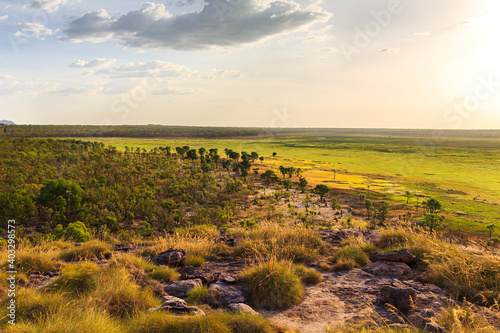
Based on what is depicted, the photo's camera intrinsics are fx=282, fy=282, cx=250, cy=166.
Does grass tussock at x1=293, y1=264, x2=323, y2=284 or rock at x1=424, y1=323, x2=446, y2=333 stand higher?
rock at x1=424, y1=323, x2=446, y2=333

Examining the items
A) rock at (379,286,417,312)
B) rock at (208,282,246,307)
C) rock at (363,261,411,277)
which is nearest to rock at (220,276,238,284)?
rock at (208,282,246,307)

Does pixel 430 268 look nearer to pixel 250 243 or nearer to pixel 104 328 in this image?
pixel 250 243

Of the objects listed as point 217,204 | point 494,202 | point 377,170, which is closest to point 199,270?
point 217,204

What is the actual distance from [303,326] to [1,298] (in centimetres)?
609

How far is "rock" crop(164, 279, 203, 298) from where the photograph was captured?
6.49 meters

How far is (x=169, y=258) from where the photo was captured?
817cm

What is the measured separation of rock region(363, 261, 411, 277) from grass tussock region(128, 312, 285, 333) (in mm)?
4113

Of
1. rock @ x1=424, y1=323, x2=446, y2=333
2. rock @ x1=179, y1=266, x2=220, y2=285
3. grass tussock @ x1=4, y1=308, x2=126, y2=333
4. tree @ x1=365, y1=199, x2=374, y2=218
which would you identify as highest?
grass tussock @ x1=4, y1=308, x2=126, y2=333

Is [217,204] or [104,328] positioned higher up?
[104,328]

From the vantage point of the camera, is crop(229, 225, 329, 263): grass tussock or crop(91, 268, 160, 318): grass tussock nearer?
crop(91, 268, 160, 318): grass tussock

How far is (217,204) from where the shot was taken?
35625 millimetres

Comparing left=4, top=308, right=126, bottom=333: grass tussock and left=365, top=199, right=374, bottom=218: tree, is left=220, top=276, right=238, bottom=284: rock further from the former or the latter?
left=365, top=199, right=374, bottom=218: tree

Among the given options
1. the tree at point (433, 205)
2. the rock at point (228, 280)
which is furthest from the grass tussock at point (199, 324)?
the tree at point (433, 205)

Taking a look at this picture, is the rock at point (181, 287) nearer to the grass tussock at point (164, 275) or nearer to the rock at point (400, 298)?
the grass tussock at point (164, 275)
